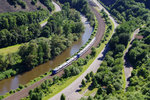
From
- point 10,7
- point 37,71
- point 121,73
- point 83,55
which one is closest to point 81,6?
point 10,7

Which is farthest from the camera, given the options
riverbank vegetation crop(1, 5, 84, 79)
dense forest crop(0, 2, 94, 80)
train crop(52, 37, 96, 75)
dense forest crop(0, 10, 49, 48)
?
dense forest crop(0, 10, 49, 48)

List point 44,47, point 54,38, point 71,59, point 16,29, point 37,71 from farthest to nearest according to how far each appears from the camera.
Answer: point 16,29, point 54,38, point 71,59, point 44,47, point 37,71

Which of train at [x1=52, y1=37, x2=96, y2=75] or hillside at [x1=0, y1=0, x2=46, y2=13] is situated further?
hillside at [x1=0, y1=0, x2=46, y2=13]

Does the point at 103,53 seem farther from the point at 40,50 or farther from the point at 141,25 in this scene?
the point at 141,25

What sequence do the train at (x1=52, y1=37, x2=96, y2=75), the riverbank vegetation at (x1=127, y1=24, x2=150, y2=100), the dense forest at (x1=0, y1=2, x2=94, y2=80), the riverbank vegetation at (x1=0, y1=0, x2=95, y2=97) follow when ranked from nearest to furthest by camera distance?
1. the riverbank vegetation at (x1=127, y1=24, x2=150, y2=100)
2. the dense forest at (x1=0, y1=2, x2=94, y2=80)
3. the train at (x1=52, y1=37, x2=96, y2=75)
4. the riverbank vegetation at (x1=0, y1=0, x2=95, y2=97)

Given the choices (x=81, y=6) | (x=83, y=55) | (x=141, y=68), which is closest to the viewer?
(x=141, y=68)

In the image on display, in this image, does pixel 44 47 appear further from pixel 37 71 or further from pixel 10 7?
pixel 10 7

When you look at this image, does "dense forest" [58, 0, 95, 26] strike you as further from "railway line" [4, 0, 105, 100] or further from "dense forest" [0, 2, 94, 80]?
"dense forest" [0, 2, 94, 80]

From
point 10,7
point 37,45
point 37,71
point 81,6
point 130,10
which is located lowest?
point 37,71

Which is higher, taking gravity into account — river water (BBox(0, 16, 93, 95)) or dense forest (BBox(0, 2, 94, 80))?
dense forest (BBox(0, 2, 94, 80))

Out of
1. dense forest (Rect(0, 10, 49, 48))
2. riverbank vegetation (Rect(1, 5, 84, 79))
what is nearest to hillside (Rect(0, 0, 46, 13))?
dense forest (Rect(0, 10, 49, 48))

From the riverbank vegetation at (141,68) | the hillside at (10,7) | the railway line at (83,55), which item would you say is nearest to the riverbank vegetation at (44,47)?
the railway line at (83,55)
